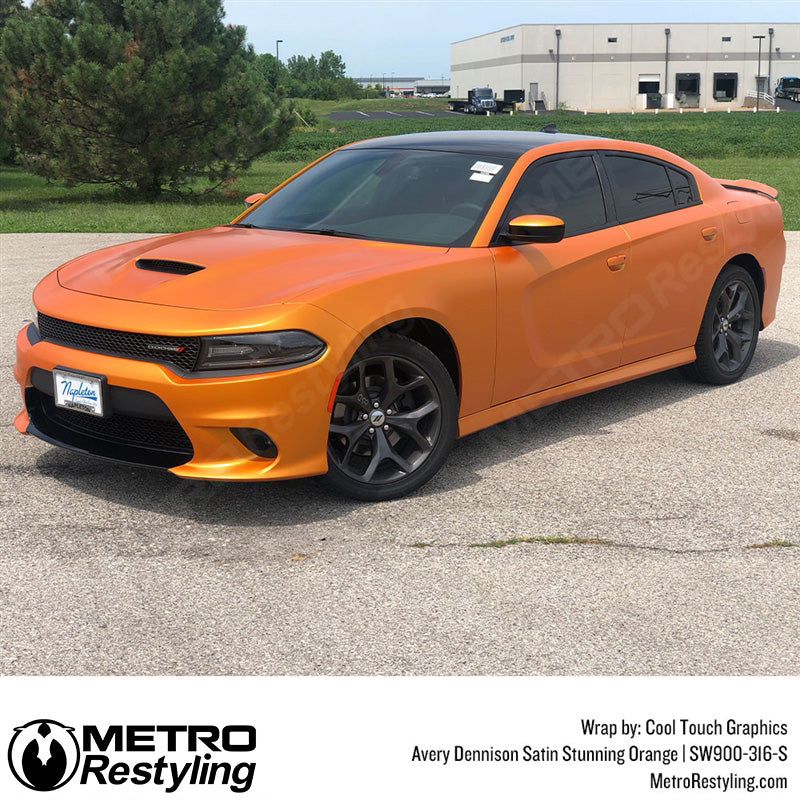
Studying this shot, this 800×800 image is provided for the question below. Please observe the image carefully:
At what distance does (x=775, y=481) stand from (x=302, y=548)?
2306 mm

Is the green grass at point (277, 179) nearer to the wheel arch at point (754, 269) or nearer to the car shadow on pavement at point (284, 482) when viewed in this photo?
the wheel arch at point (754, 269)

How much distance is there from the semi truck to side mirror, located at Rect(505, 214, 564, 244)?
8156 cm

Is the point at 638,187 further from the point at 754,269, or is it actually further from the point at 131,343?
the point at 131,343

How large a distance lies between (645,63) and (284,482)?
10057 centimetres

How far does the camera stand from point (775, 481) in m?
5.20

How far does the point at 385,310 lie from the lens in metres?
4.68

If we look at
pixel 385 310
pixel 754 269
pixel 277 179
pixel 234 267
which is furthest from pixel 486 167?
pixel 277 179

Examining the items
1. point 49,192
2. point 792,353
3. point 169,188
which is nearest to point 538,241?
point 792,353

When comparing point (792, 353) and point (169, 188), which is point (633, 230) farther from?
point (169, 188)

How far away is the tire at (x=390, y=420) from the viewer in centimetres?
472

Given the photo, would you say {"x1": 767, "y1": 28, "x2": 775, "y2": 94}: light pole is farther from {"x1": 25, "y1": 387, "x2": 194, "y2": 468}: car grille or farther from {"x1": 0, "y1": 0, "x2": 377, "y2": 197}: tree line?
{"x1": 25, "y1": 387, "x2": 194, "y2": 468}: car grille

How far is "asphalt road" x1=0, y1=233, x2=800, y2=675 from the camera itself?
351 cm

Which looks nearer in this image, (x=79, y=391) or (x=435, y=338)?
(x=79, y=391)

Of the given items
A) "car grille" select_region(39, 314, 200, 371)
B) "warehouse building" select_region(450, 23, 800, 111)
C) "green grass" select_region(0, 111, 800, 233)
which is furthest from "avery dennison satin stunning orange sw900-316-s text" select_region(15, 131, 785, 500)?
"warehouse building" select_region(450, 23, 800, 111)
